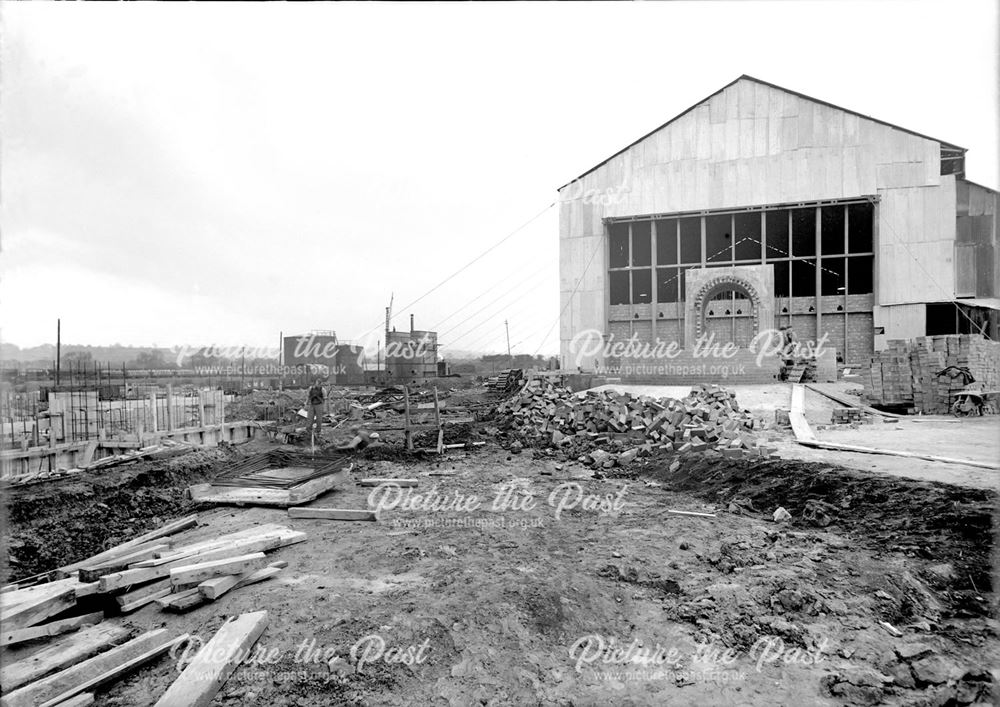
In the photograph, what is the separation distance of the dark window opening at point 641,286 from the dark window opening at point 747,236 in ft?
16.9

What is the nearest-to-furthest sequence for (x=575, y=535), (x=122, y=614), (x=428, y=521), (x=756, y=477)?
(x=122, y=614), (x=575, y=535), (x=428, y=521), (x=756, y=477)

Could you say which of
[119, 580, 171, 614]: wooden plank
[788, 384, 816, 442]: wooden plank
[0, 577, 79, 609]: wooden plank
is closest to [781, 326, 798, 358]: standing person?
[788, 384, 816, 442]: wooden plank

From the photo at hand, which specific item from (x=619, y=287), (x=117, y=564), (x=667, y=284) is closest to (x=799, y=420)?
(x=117, y=564)

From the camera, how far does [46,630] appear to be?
4750 millimetres

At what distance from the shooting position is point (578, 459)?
485 inches

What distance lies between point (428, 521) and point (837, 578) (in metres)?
5.46

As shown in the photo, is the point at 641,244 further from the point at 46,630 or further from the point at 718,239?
the point at 46,630

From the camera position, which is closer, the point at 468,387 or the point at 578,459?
the point at 578,459

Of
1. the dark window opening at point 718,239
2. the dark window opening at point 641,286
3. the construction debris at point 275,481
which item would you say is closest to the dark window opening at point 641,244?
the dark window opening at point 641,286

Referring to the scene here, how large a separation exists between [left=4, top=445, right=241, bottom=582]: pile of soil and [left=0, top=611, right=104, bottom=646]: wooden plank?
162 inches

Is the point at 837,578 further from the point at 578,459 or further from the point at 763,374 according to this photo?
the point at 763,374

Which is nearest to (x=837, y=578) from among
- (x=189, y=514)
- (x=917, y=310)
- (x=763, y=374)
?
(x=189, y=514)

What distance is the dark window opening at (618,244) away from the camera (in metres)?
30.9

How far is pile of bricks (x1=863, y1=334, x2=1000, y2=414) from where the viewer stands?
48.5 feet
